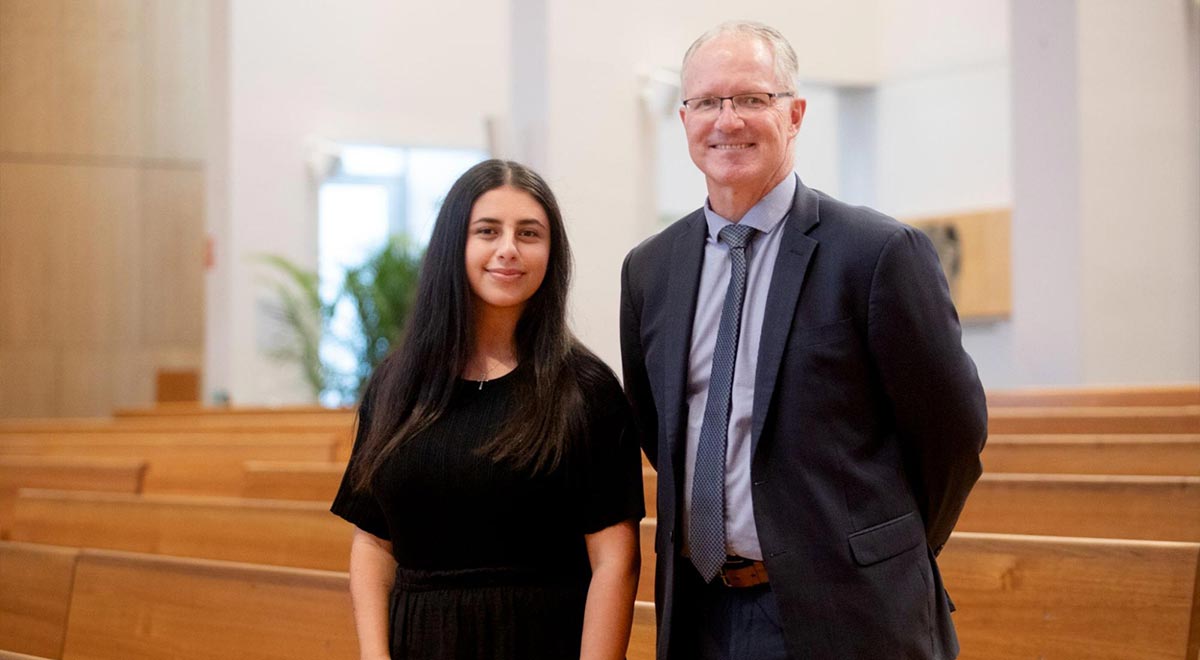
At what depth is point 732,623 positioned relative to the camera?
162cm

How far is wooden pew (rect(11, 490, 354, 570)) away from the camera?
326 centimetres

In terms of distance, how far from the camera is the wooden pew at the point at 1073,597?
76.1 inches

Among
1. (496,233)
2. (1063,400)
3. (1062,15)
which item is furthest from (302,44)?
(496,233)

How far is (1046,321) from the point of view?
522cm

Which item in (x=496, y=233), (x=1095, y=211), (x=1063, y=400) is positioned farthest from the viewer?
(x=1095, y=211)

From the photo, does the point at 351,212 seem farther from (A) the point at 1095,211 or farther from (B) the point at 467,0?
(A) the point at 1095,211

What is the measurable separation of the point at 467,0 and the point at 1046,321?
6248mm

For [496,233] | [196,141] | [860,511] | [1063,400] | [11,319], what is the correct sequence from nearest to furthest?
[860,511] → [496,233] → [1063,400] → [11,319] → [196,141]

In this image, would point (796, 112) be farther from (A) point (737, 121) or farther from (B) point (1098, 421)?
(B) point (1098, 421)

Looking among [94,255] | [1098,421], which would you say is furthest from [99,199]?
[1098,421]

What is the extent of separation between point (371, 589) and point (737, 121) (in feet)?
2.61

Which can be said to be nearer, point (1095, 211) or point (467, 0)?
point (1095, 211)

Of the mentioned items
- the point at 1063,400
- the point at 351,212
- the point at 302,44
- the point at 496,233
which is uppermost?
the point at 302,44

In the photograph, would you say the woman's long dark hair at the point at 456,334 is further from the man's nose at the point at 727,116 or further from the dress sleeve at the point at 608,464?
the man's nose at the point at 727,116
